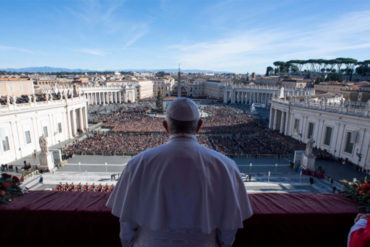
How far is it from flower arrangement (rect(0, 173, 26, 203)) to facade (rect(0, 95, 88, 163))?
23.0 meters

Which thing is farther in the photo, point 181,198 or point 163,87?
point 163,87

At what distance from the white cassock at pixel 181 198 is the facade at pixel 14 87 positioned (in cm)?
4386

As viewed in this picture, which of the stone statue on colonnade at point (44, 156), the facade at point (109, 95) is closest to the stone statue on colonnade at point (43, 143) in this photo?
the stone statue on colonnade at point (44, 156)

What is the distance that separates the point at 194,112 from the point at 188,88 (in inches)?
4198

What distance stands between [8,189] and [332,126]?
30.0 m

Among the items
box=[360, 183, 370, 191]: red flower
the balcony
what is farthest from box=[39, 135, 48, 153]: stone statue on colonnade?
box=[360, 183, 370, 191]: red flower

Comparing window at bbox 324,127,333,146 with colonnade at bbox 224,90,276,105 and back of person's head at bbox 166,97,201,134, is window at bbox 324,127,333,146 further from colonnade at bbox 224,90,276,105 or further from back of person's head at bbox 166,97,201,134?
colonnade at bbox 224,90,276,105

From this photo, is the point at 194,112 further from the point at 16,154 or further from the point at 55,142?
the point at 55,142

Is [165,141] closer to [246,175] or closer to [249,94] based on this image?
[246,175]

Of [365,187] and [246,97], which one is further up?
[365,187]

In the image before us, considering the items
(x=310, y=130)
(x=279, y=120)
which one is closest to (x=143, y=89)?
(x=279, y=120)

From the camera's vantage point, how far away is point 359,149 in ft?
70.2

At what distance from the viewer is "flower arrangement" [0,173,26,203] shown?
313cm

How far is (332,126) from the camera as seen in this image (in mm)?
25188
